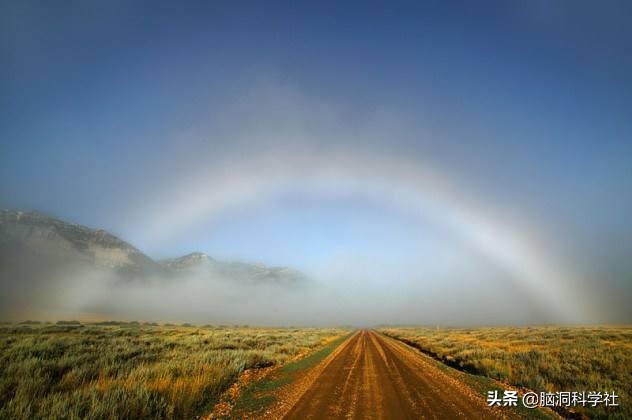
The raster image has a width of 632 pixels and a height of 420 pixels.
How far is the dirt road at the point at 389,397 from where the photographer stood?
326 inches

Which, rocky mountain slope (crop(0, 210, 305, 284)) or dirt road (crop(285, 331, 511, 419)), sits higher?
rocky mountain slope (crop(0, 210, 305, 284))

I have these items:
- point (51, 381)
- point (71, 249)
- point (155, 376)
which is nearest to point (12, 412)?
point (51, 381)

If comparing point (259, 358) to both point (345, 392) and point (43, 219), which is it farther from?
point (43, 219)

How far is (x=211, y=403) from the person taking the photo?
9391 mm

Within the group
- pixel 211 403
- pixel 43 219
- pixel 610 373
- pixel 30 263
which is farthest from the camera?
pixel 43 219

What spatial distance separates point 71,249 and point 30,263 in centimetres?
3426

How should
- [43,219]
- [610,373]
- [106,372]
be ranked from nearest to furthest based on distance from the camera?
[106,372], [610,373], [43,219]

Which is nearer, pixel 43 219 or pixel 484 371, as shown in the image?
pixel 484 371

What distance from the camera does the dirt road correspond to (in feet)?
27.2

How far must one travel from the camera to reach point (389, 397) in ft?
32.3

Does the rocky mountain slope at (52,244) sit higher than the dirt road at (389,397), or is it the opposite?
the rocky mountain slope at (52,244)

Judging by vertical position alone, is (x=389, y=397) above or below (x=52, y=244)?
below

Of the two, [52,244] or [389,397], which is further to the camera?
[52,244]

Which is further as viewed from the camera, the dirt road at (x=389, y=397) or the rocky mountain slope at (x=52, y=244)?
the rocky mountain slope at (x=52, y=244)
